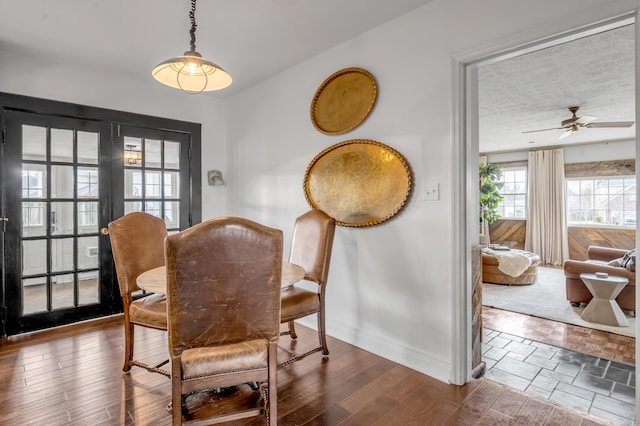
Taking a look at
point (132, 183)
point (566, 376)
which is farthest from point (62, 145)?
point (566, 376)

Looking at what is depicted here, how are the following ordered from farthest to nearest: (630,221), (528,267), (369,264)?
(630,221) → (528,267) → (369,264)

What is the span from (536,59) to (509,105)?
1420mm

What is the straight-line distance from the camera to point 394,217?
252cm

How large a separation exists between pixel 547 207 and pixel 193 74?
A: 747 centimetres

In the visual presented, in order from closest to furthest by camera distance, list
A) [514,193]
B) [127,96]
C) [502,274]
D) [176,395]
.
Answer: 1. [176,395]
2. [127,96]
3. [502,274]
4. [514,193]

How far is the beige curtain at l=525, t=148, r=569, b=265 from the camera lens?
6.89m

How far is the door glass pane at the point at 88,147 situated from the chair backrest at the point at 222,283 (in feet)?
9.14

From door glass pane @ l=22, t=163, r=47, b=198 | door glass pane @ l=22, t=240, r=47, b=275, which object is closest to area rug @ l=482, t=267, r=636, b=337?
door glass pane @ l=22, t=240, r=47, b=275

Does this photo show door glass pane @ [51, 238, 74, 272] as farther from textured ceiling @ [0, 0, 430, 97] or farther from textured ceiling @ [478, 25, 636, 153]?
textured ceiling @ [478, 25, 636, 153]

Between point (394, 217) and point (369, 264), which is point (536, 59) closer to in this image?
point (394, 217)

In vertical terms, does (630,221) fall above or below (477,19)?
below

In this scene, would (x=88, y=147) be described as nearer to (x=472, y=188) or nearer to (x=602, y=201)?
(x=472, y=188)

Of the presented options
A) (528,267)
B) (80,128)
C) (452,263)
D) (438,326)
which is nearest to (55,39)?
(80,128)

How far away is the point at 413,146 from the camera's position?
7.84 feet
